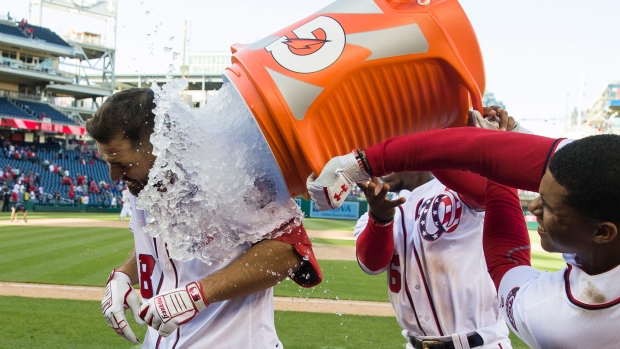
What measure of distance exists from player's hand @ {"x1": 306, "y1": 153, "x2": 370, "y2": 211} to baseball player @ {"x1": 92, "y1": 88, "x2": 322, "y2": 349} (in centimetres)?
58

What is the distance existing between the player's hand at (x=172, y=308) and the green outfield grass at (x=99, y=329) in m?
4.65

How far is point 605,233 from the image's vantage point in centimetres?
152

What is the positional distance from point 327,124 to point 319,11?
0.36 m

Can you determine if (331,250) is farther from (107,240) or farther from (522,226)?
(522,226)

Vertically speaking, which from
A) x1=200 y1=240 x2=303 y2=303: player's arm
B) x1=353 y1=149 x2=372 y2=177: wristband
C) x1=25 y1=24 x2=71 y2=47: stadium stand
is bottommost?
x1=200 y1=240 x2=303 y2=303: player's arm

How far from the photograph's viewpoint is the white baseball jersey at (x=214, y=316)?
2314 millimetres

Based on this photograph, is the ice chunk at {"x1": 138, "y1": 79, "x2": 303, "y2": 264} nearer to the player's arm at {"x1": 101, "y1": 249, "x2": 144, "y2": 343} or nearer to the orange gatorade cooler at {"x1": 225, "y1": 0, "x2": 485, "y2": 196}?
the orange gatorade cooler at {"x1": 225, "y1": 0, "x2": 485, "y2": 196}

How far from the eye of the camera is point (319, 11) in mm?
1747

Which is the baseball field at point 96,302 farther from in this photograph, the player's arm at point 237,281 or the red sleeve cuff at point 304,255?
the player's arm at point 237,281

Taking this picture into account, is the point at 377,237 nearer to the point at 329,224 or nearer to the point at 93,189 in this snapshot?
the point at 329,224

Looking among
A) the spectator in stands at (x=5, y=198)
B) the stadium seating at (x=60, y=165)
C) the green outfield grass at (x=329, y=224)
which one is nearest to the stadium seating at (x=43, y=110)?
the stadium seating at (x=60, y=165)

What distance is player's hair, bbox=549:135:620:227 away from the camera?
1448 mm

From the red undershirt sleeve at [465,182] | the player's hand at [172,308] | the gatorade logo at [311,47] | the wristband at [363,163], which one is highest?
the gatorade logo at [311,47]

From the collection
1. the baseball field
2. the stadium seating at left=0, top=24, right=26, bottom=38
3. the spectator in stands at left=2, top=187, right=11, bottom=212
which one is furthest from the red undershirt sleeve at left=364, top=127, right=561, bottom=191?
the stadium seating at left=0, top=24, right=26, bottom=38
